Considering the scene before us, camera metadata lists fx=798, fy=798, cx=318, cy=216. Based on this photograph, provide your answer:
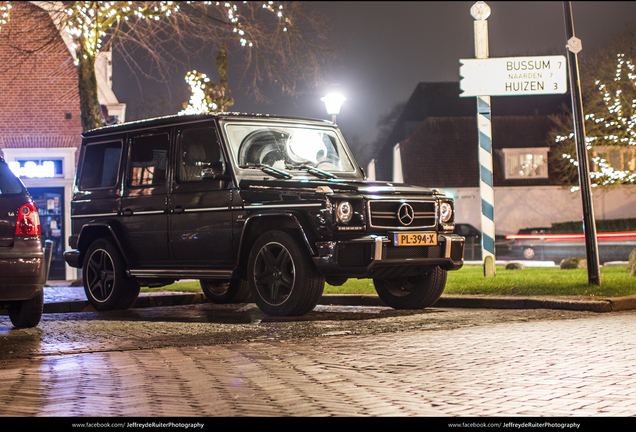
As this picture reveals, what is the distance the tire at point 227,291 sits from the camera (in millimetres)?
11805

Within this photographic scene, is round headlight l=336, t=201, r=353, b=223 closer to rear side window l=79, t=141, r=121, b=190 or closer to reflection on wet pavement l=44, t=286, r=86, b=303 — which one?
rear side window l=79, t=141, r=121, b=190

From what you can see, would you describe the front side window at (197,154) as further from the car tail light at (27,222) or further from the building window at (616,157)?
the building window at (616,157)

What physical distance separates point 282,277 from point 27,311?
2749 mm

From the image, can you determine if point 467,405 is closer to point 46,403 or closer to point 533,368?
point 533,368

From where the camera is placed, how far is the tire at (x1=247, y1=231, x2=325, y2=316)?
8.66 meters

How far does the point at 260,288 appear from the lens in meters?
9.06

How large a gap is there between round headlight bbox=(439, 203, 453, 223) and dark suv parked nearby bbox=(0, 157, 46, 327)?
4466mm

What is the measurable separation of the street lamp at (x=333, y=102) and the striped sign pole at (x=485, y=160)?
15.2ft

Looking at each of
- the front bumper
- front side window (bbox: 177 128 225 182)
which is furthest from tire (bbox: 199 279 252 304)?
the front bumper

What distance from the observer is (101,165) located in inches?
431

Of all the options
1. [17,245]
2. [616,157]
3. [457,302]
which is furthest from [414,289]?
[616,157]

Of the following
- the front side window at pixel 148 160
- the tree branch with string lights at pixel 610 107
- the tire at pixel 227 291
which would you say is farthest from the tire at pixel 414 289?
the tree branch with string lights at pixel 610 107

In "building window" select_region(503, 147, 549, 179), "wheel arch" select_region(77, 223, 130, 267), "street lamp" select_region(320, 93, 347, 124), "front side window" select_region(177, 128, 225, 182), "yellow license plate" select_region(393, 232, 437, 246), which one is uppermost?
"building window" select_region(503, 147, 549, 179)
